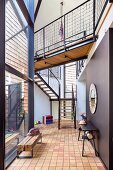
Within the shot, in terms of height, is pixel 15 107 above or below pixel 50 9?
below

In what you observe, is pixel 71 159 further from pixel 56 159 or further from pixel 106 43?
pixel 106 43

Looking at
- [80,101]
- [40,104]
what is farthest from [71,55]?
[80,101]

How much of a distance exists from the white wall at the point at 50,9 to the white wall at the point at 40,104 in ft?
10.2

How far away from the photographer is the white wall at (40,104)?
31.0 ft

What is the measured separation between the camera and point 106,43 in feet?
10.6

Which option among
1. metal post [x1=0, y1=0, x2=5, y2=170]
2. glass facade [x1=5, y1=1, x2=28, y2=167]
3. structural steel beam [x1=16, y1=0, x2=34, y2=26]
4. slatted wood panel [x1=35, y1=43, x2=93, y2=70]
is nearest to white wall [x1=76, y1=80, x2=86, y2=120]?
slatted wood panel [x1=35, y1=43, x2=93, y2=70]

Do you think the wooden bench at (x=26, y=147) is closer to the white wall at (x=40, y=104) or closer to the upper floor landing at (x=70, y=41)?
the upper floor landing at (x=70, y=41)

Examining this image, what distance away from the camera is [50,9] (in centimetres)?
811

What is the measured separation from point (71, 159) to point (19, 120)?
6.46 feet

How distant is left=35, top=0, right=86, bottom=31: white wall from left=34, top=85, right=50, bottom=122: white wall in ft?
10.2

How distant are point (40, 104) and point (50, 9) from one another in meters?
4.47

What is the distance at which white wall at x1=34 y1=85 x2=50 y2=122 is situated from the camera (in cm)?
946

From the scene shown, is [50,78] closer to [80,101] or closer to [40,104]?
[40,104]

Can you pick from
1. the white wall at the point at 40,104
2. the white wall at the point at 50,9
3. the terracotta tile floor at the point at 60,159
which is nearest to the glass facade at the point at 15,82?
the terracotta tile floor at the point at 60,159
